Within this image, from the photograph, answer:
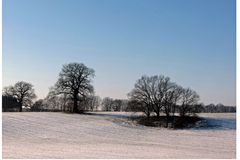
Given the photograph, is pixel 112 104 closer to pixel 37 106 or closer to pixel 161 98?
pixel 37 106

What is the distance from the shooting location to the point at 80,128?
37625 mm

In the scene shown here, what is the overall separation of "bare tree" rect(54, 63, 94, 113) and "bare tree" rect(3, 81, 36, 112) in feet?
94.5

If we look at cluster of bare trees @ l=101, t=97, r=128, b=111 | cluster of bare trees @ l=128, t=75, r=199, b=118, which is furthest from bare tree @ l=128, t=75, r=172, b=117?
cluster of bare trees @ l=101, t=97, r=128, b=111

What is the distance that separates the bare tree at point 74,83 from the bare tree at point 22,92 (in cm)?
2881

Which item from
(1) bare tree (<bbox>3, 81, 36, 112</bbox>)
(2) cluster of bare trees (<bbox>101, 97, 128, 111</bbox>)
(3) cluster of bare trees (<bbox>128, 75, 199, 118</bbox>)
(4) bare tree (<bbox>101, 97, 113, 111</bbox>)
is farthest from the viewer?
(4) bare tree (<bbox>101, 97, 113, 111</bbox>)

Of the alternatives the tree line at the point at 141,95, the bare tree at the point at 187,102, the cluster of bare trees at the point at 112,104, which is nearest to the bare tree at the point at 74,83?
the tree line at the point at 141,95

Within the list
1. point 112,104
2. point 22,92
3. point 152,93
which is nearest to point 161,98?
point 152,93

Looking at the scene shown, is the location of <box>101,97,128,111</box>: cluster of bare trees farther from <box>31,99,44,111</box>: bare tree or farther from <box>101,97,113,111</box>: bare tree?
<box>31,99,44,111</box>: bare tree

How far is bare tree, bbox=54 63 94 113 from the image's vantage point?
56594 millimetres

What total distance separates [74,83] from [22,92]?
102 ft

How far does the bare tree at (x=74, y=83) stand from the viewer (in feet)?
186

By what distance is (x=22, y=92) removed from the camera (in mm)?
82938

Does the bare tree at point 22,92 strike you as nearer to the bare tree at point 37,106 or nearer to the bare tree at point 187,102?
the bare tree at point 37,106

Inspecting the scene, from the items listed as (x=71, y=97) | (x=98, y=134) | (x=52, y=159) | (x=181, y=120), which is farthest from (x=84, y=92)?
(x=52, y=159)
